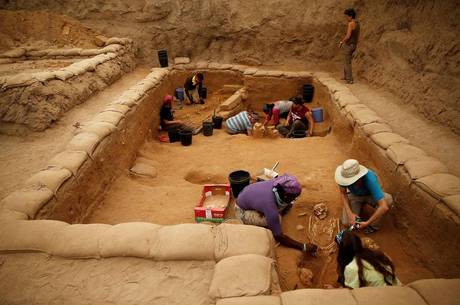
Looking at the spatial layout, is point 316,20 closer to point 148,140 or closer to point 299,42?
point 299,42

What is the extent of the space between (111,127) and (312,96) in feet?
18.3

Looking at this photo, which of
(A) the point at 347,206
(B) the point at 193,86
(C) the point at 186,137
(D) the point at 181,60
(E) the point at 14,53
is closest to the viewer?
(A) the point at 347,206

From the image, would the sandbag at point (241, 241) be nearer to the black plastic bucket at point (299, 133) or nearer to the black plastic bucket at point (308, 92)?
the black plastic bucket at point (299, 133)

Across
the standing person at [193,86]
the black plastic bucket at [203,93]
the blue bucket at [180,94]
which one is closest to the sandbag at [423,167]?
the standing person at [193,86]

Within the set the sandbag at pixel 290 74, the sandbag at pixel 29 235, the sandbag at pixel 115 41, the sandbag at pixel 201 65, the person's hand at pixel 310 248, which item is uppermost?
the sandbag at pixel 115 41

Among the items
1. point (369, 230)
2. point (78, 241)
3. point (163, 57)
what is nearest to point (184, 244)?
point (78, 241)

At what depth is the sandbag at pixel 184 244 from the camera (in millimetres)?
2693

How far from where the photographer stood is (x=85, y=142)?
4398 mm

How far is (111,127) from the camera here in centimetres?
497

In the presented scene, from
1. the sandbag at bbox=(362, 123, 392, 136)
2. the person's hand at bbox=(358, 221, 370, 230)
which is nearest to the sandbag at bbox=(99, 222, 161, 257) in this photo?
the person's hand at bbox=(358, 221, 370, 230)

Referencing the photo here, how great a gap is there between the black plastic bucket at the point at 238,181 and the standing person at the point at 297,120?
264 centimetres

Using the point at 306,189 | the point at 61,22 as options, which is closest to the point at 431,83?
the point at 306,189

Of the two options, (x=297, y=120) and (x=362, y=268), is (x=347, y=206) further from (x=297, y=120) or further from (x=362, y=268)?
(x=297, y=120)

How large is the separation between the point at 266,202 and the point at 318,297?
139cm
